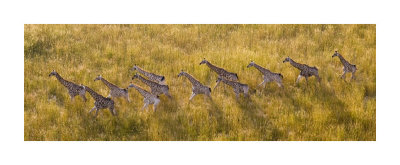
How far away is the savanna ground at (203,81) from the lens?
9.88 m

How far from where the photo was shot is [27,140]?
9859 millimetres

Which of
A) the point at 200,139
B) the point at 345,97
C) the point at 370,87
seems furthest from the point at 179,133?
the point at 370,87

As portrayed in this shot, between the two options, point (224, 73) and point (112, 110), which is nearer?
point (112, 110)

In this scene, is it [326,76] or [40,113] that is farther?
[326,76]

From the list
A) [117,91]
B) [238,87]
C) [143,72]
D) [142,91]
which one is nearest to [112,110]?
[117,91]

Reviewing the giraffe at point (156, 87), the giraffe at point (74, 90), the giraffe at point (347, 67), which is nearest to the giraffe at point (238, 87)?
the giraffe at point (156, 87)

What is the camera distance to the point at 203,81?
12367mm

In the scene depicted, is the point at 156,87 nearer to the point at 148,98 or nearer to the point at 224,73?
the point at 148,98

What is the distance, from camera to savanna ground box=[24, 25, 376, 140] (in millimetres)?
9875

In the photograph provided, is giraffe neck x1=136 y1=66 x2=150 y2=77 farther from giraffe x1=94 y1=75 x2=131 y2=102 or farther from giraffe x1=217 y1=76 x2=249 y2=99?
giraffe x1=217 y1=76 x2=249 y2=99

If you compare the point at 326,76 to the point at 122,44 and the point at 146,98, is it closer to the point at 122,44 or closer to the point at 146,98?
the point at 146,98

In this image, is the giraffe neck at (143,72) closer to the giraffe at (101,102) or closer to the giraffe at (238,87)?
the giraffe at (101,102)

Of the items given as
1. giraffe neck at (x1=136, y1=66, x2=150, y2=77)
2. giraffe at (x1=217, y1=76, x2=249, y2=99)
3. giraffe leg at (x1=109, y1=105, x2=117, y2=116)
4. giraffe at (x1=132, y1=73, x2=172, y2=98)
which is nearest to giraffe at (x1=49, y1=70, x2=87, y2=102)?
giraffe leg at (x1=109, y1=105, x2=117, y2=116)

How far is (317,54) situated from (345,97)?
314cm
